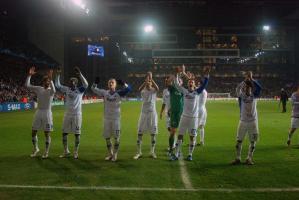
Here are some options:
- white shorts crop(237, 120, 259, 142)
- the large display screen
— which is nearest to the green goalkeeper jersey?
white shorts crop(237, 120, 259, 142)

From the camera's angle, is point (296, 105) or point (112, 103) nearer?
point (112, 103)

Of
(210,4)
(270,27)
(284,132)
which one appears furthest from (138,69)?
(284,132)

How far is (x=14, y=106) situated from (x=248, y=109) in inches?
1325

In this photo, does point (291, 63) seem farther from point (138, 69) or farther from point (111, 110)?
point (111, 110)

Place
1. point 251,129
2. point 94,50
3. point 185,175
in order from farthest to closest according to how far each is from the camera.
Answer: point 94,50 → point 251,129 → point 185,175

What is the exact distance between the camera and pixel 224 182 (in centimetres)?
941

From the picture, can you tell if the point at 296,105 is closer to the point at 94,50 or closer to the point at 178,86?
the point at 178,86

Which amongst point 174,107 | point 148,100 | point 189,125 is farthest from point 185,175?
point 148,100

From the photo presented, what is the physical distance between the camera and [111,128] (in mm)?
12258

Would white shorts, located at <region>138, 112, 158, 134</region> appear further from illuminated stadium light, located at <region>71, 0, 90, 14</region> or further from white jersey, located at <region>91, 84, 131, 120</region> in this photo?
illuminated stadium light, located at <region>71, 0, 90, 14</region>

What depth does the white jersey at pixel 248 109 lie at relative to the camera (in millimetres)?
11836

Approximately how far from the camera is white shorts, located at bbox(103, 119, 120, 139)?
12180 millimetres

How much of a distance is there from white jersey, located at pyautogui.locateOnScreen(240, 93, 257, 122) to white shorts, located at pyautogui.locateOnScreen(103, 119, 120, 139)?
3868 millimetres

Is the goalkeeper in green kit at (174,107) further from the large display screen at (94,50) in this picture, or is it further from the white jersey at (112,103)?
the large display screen at (94,50)
